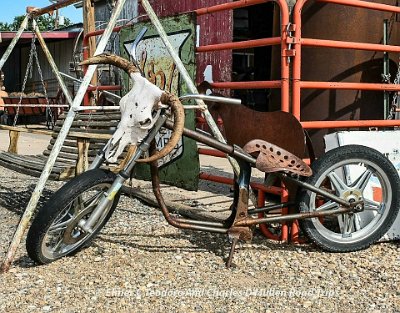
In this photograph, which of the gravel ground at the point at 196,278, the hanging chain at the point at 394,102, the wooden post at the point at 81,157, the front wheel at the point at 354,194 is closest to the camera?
the gravel ground at the point at 196,278

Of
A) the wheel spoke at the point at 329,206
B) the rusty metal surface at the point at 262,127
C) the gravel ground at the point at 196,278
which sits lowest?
the gravel ground at the point at 196,278

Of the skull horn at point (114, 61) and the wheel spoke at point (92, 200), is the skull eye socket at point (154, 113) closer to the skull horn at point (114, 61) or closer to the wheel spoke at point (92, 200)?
the skull horn at point (114, 61)

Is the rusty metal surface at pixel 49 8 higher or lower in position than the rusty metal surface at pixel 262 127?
higher

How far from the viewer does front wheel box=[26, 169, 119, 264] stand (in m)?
3.18

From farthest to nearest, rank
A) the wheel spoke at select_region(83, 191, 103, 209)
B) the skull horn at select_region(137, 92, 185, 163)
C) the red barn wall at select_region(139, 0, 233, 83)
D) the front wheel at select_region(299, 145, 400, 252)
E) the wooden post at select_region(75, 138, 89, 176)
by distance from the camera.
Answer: the red barn wall at select_region(139, 0, 233, 83), the wooden post at select_region(75, 138, 89, 176), the front wheel at select_region(299, 145, 400, 252), the wheel spoke at select_region(83, 191, 103, 209), the skull horn at select_region(137, 92, 185, 163)

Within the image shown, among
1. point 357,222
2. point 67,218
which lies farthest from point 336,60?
point 67,218

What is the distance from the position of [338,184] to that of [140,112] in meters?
1.40

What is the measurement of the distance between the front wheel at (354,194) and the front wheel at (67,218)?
1289 millimetres

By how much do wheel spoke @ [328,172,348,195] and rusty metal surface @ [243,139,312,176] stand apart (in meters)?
0.26

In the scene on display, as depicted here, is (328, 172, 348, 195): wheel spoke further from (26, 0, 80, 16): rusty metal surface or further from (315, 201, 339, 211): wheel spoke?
(26, 0, 80, 16): rusty metal surface

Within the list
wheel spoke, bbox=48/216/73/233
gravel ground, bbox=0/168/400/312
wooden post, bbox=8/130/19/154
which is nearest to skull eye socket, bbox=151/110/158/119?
wheel spoke, bbox=48/216/73/233

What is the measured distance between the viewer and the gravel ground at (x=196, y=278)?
2881 millimetres

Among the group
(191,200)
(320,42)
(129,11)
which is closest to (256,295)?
(320,42)

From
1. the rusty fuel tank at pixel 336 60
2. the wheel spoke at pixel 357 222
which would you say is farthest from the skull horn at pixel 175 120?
the rusty fuel tank at pixel 336 60
